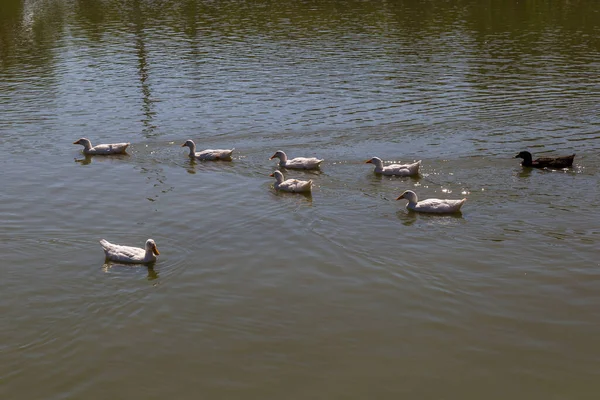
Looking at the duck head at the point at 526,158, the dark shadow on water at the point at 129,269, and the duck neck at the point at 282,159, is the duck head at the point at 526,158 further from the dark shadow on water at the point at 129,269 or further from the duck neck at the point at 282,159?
the dark shadow on water at the point at 129,269

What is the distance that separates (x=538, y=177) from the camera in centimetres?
2308

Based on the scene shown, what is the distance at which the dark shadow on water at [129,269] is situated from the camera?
17562 mm

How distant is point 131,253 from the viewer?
59.1 ft

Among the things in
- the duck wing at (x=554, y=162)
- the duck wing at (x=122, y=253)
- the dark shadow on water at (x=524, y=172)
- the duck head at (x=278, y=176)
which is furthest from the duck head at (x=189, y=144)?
the duck wing at (x=554, y=162)

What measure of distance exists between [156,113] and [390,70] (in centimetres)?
1148

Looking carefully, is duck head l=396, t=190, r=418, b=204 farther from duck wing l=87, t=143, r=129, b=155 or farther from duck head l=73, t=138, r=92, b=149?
duck head l=73, t=138, r=92, b=149

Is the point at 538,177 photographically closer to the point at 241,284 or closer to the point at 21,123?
the point at 241,284

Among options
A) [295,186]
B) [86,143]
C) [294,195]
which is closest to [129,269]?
[294,195]

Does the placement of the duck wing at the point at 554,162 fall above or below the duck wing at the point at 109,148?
below

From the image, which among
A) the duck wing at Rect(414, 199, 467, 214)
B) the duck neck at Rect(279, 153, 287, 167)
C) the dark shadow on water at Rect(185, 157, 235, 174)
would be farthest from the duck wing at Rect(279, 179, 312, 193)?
the dark shadow on water at Rect(185, 157, 235, 174)

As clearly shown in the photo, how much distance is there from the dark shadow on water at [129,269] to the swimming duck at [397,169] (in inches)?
333

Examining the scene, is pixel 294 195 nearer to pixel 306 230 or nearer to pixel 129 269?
pixel 306 230

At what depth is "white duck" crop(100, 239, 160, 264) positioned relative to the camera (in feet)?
58.7

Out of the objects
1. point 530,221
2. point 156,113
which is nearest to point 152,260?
point 530,221
